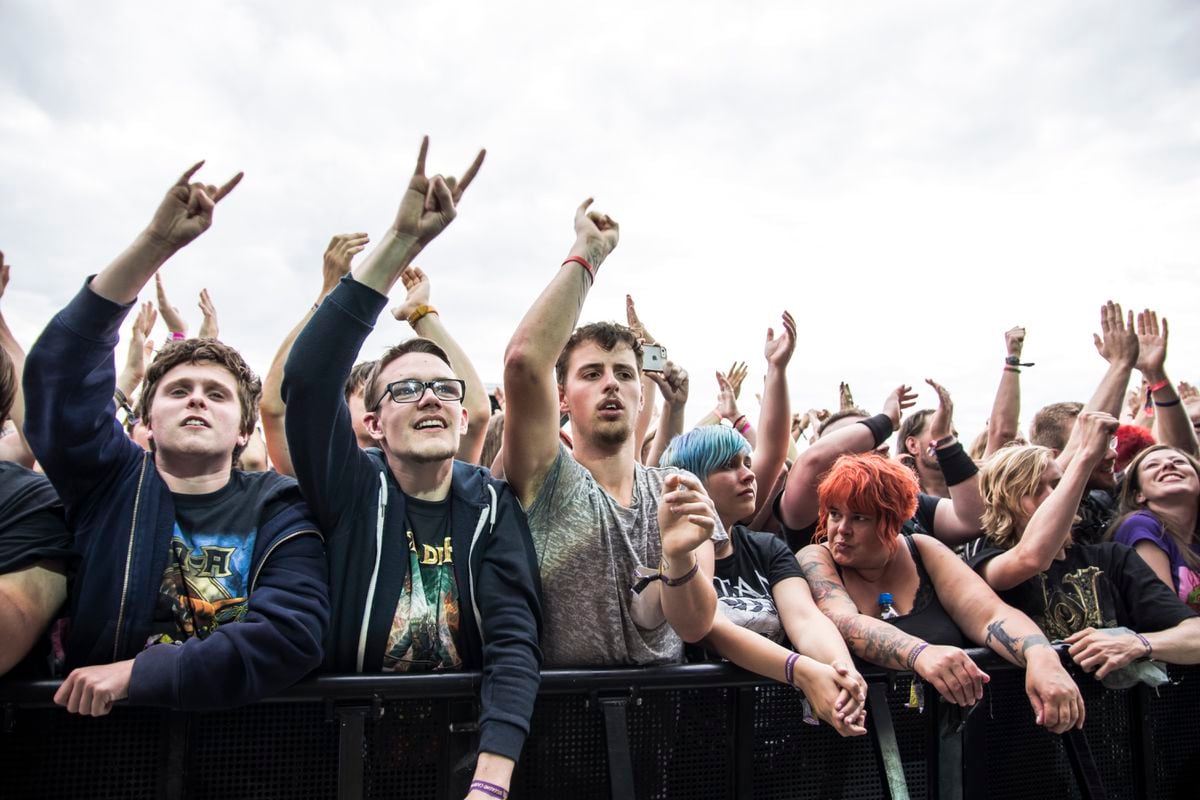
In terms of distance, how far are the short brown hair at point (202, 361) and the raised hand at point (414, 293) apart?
4.12 ft

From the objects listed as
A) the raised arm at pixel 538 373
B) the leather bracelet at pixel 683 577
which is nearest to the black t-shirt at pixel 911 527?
the leather bracelet at pixel 683 577

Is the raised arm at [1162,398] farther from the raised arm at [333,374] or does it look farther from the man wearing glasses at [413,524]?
the raised arm at [333,374]

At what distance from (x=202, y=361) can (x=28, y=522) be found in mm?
654

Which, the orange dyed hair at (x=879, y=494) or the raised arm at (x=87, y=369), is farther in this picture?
the orange dyed hair at (x=879, y=494)

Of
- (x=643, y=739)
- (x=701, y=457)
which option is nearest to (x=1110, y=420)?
(x=701, y=457)

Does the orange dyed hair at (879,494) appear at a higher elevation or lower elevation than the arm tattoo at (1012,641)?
higher

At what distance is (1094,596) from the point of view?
3164 mm

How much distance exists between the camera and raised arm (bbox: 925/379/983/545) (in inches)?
148

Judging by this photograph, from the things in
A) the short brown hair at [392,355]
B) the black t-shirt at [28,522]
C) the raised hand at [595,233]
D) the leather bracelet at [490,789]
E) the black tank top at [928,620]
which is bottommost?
the leather bracelet at [490,789]

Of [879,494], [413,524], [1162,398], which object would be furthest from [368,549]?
[1162,398]

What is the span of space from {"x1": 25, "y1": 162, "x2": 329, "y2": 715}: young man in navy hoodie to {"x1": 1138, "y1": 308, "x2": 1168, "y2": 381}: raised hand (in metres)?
5.53

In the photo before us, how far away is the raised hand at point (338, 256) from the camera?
11.5 feet

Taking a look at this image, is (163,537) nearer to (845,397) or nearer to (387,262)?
(387,262)

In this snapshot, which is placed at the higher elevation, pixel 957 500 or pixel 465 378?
pixel 465 378
